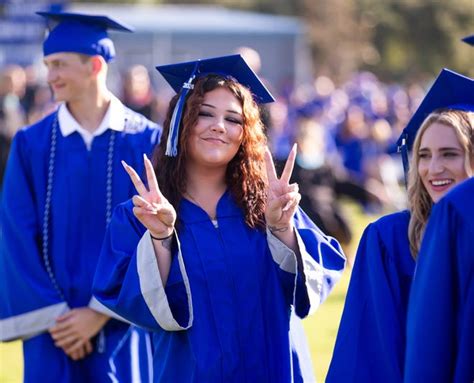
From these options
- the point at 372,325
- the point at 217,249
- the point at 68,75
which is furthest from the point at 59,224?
the point at 372,325

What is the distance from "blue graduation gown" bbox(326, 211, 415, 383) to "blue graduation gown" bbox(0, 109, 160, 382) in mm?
1617

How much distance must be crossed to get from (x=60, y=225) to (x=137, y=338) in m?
0.64

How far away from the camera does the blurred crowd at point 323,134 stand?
43.2 feet

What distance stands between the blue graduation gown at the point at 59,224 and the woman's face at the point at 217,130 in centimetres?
108

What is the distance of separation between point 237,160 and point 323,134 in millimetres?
14965

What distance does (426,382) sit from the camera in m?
3.34

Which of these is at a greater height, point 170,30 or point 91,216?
point 170,30

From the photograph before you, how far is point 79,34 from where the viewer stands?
5977 millimetres

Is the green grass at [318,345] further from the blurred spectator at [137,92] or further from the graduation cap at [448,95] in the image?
the graduation cap at [448,95]

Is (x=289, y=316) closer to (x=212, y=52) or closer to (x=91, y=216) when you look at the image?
(x=91, y=216)

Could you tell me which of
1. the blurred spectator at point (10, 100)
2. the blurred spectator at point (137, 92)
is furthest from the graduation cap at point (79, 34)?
the blurred spectator at point (10, 100)

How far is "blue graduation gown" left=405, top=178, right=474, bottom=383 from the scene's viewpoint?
330 cm

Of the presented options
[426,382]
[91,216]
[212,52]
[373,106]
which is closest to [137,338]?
[91,216]

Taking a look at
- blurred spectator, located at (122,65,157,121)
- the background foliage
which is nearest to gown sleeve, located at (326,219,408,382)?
blurred spectator, located at (122,65,157,121)
